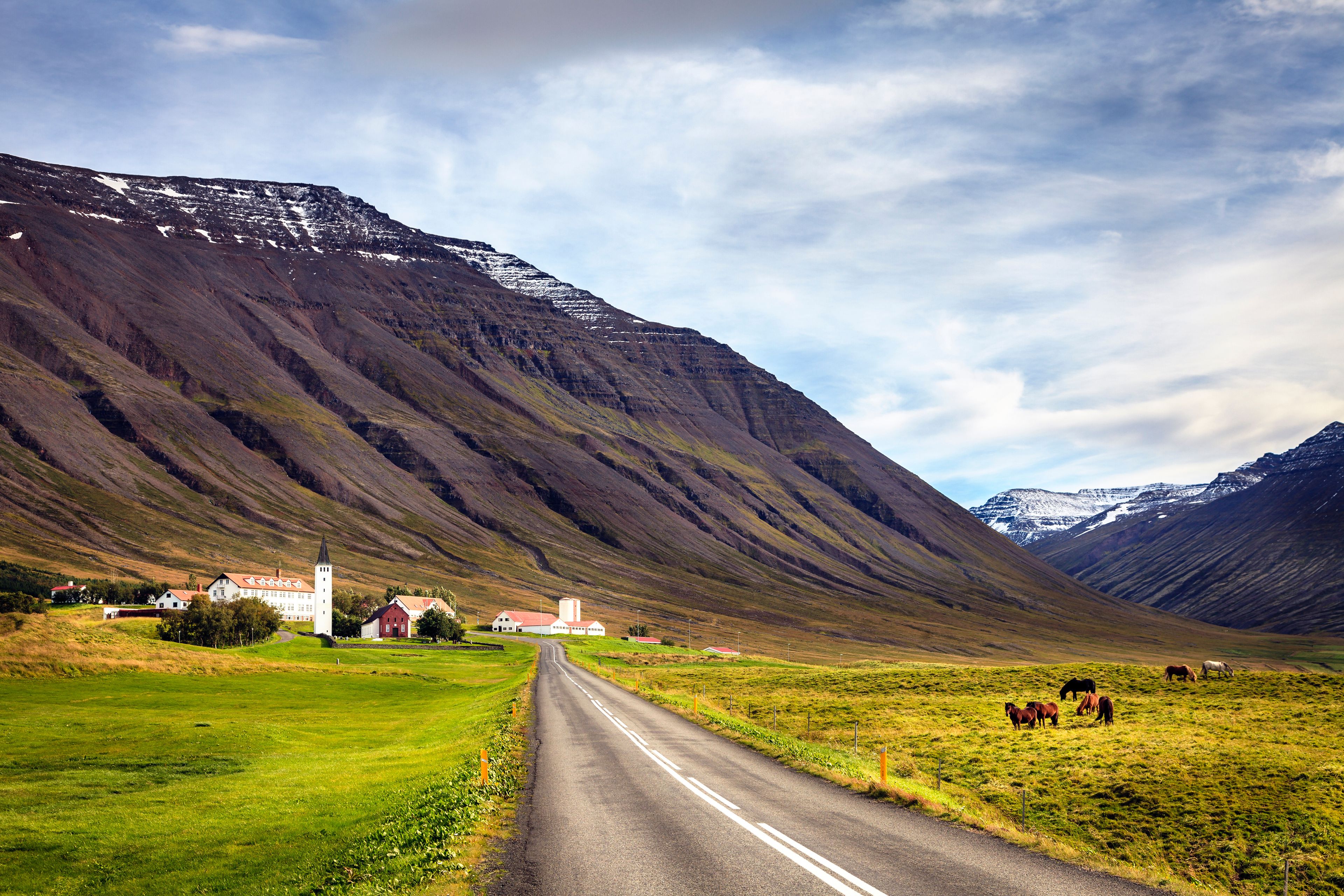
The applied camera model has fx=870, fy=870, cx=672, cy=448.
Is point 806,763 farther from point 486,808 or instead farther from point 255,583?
point 255,583

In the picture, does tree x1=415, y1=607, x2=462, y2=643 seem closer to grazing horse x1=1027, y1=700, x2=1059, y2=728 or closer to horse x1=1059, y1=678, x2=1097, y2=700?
horse x1=1059, y1=678, x2=1097, y2=700

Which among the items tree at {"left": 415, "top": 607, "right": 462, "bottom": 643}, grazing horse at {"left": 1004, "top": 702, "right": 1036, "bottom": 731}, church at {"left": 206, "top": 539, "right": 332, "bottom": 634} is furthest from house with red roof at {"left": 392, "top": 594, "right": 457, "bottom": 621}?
grazing horse at {"left": 1004, "top": 702, "right": 1036, "bottom": 731}

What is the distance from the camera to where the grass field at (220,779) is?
1986cm

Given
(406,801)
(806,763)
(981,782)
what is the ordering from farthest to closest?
(981,782) → (806,763) → (406,801)

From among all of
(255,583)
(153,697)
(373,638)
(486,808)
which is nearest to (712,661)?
(373,638)

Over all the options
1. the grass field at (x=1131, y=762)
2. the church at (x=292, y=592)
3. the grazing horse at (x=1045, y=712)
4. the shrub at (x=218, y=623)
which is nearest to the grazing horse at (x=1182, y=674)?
the grass field at (x=1131, y=762)

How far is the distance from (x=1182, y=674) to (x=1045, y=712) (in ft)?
57.0

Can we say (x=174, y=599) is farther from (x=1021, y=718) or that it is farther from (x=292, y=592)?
(x=1021, y=718)

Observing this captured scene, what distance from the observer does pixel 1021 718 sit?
4391cm

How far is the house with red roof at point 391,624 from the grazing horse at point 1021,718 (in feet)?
457

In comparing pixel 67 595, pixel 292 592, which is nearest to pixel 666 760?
pixel 292 592

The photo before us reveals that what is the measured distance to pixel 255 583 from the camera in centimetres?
17875

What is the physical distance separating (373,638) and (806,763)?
498 ft

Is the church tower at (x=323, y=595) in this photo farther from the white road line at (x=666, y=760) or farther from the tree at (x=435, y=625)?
the white road line at (x=666, y=760)
